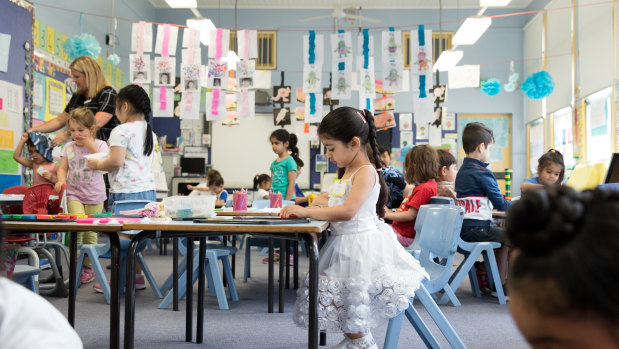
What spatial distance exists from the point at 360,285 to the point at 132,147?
1661 millimetres

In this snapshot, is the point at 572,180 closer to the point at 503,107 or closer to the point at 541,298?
the point at 503,107

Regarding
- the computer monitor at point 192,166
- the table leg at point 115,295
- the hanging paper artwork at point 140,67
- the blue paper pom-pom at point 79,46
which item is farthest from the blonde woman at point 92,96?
the computer monitor at point 192,166

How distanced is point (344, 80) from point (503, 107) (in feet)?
15.1

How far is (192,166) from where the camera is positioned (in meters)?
9.69

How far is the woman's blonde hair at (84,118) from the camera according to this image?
10.2ft

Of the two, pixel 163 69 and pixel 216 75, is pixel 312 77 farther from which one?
pixel 163 69

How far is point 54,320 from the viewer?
617 mm

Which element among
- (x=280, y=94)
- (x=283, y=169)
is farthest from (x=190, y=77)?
(x=280, y=94)

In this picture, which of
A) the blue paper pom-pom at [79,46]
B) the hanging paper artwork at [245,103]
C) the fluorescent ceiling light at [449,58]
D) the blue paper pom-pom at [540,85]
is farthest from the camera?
the fluorescent ceiling light at [449,58]

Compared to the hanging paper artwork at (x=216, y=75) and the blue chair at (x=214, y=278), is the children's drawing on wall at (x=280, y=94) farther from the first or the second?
the blue chair at (x=214, y=278)

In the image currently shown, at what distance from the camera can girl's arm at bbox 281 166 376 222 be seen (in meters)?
1.87

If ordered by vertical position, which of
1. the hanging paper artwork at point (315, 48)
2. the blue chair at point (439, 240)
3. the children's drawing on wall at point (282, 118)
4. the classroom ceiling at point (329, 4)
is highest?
the classroom ceiling at point (329, 4)

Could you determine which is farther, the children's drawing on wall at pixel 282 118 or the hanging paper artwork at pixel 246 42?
the children's drawing on wall at pixel 282 118

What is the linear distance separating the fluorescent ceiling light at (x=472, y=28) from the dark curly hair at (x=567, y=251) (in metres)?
6.15
